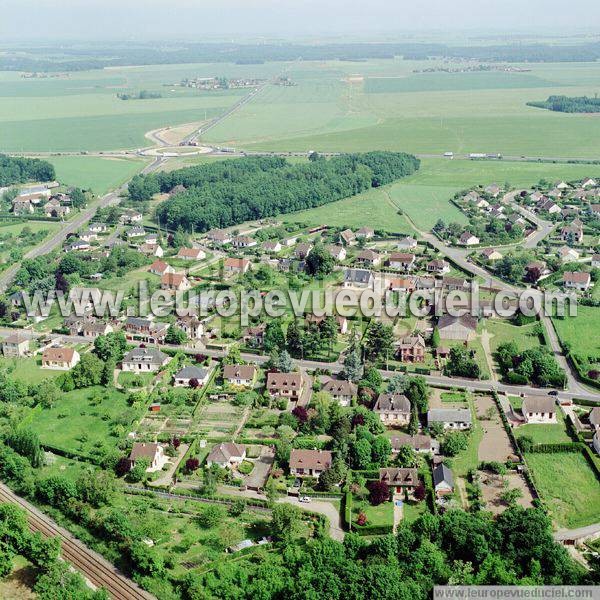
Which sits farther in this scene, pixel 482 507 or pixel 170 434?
pixel 170 434

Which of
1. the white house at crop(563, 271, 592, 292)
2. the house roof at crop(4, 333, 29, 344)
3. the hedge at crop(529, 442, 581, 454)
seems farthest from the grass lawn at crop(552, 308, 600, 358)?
the house roof at crop(4, 333, 29, 344)

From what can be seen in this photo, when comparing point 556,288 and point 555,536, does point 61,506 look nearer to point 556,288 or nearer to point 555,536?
point 555,536

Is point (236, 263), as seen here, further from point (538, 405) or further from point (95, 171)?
point (95, 171)

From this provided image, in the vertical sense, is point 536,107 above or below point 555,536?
above

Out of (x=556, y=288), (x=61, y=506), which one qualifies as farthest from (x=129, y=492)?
(x=556, y=288)

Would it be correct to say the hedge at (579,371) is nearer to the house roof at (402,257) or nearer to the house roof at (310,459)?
the house roof at (310,459)

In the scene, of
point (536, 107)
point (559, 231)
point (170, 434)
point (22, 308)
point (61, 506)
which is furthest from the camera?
point (536, 107)
